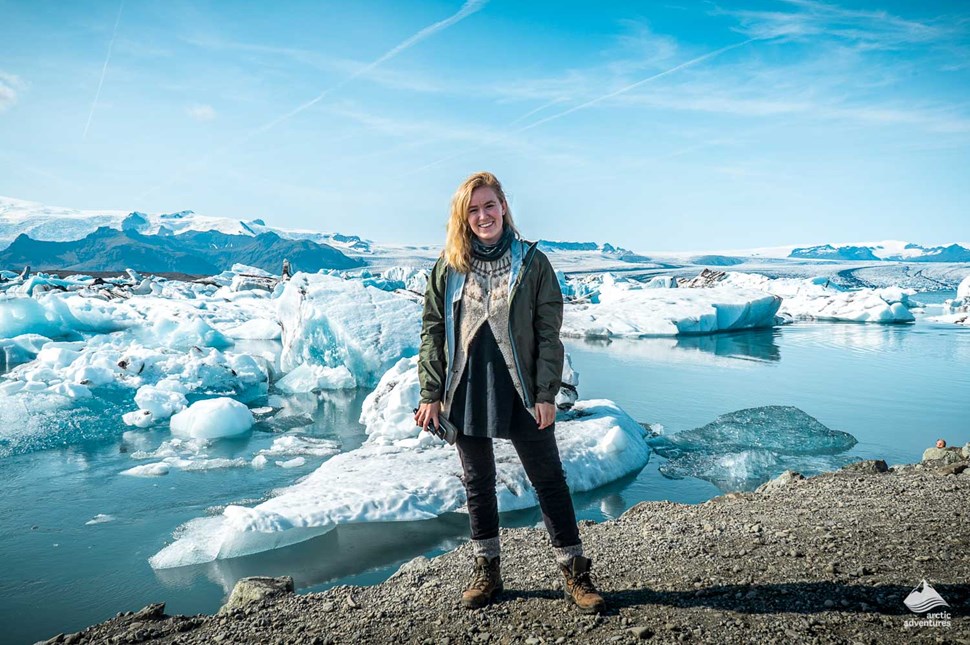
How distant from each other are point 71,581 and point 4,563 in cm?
61

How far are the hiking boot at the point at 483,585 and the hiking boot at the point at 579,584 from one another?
0.27m

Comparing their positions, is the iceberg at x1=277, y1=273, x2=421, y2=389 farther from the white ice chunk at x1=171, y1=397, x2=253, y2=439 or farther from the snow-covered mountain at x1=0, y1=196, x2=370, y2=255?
the snow-covered mountain at x1=0, y1=196, x2=370, y2=255

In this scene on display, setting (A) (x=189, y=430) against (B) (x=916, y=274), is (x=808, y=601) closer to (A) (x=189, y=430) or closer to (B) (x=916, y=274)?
(A) (x=189, y=430)

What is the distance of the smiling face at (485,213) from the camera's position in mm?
2076

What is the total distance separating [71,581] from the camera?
133 inches

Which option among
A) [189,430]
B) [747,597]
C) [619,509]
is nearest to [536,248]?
[747,597]

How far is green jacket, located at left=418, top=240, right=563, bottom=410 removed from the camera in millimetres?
2031

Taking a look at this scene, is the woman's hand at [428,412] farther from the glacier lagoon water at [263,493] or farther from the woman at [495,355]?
the glacier lagoon water at [263,493]

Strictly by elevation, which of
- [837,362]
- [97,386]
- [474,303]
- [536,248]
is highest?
[536,248]

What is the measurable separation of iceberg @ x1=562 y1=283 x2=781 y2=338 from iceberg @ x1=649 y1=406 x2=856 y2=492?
41.6 feet

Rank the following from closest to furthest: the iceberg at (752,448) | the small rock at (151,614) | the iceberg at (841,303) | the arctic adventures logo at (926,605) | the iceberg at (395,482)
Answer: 1. the arctic adventures logo at (926,605)
2. the small rock at (151,614)
3. the iceberg at (395,482)
4. the iceberg at (752,448)
5. the iceberg at (841,303)

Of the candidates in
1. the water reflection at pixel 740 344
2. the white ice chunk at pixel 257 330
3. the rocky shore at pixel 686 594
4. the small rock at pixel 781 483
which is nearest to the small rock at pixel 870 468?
the small rock at pixel 781 483

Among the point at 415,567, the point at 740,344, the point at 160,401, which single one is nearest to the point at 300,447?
the point at 160,401

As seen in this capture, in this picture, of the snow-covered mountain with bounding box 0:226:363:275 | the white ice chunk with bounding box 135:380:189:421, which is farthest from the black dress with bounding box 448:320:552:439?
the snow-covered mountain with bounding box 0:226:363:275
